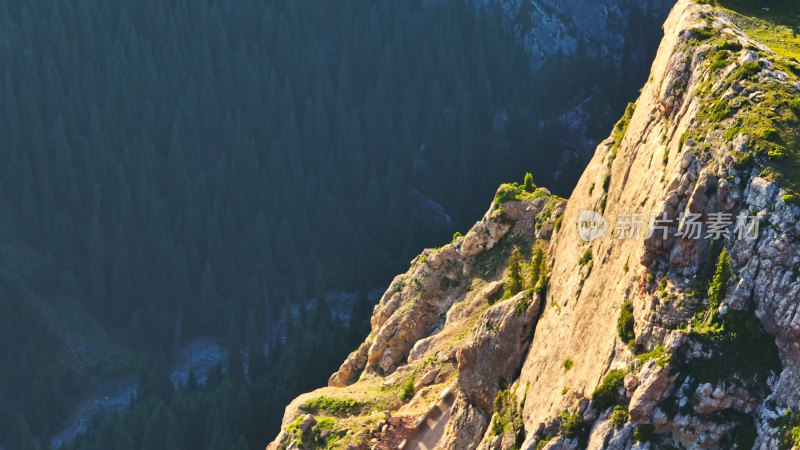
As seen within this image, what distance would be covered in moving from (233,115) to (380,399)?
126550mm

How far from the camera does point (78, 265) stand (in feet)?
559

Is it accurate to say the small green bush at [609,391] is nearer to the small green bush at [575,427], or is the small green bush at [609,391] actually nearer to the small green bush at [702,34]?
the small green bush at [575,427]

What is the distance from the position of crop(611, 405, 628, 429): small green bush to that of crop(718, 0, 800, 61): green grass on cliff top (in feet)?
72.7

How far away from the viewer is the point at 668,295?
49.0 m

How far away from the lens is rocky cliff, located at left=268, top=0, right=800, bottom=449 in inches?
1818

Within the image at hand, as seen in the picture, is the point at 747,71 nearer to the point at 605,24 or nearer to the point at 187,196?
the point at 187,196

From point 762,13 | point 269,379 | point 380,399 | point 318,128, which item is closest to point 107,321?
point 269,379

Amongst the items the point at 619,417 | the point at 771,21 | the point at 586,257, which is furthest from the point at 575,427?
the point at 771,21

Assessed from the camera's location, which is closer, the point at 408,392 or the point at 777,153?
the point at 777,153

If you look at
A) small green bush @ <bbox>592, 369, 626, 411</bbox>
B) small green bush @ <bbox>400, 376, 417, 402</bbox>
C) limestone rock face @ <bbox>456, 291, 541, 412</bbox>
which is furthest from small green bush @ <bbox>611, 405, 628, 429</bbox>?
small green bush @ <bbox>400, 376, 417, 402</bbox>

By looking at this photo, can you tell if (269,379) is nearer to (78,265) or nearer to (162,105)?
(78,265)

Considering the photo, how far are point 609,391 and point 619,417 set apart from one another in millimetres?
1303

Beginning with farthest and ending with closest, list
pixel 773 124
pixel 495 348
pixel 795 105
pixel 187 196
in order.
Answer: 1. pixel 187 196
2. pixel 495 348
3. pixel 795 105
4. pixel 773 124

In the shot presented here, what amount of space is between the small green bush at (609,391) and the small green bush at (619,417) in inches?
16.6
